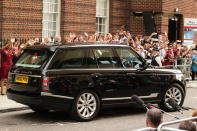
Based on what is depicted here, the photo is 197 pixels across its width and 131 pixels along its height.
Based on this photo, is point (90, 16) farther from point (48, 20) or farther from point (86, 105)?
point (86, 105)

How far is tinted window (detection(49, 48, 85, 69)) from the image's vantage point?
33.4 feet

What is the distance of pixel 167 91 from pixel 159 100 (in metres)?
0.35

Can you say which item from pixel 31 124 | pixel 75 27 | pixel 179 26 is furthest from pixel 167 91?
pixel 179 26

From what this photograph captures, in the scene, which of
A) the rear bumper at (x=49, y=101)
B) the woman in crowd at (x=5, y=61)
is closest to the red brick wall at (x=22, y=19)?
the woman in crowd at (x=5, y=61)

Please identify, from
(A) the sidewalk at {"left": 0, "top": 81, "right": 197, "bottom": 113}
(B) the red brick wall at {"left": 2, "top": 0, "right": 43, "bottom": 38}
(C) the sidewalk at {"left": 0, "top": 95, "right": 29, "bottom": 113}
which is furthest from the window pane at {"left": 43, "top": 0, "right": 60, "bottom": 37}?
(C) the sidewalk at {"left": 0, "top": 95, "right": 29, "bottom": 113}

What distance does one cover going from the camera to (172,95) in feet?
39.3

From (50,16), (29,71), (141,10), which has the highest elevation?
(141,10)

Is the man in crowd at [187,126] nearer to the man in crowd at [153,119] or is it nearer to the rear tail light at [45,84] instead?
the man in crowd at [153,119]

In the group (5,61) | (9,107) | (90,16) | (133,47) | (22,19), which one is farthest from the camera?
(90,16)

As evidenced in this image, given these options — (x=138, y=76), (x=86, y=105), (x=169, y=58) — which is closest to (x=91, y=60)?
(x=86, y=105)

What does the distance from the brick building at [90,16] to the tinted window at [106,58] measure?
7787 millimetres

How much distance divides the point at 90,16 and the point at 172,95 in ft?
34.7

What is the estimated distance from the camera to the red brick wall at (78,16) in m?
20.5

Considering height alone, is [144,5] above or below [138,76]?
above
